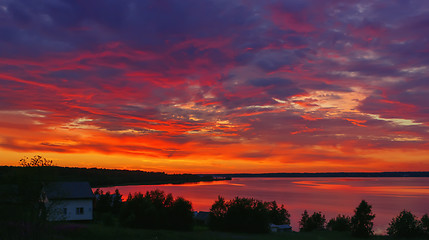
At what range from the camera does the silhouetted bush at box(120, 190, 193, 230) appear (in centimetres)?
5166

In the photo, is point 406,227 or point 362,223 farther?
point 362,223

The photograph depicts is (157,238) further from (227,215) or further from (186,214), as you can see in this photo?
(227,215)

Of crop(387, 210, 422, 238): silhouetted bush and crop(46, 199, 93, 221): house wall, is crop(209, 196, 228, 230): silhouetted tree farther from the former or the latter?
crop(387, 210, 422, 238): silhouetted bush

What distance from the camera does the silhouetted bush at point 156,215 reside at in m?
51.7

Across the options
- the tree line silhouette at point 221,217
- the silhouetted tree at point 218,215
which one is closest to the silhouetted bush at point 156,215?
the tree line silhouette at point 221,217

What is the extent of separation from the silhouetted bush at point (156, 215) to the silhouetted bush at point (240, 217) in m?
5.42

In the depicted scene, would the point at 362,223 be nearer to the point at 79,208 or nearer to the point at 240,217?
the point at 240,217

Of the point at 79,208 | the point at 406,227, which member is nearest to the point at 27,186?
the point at 79,208

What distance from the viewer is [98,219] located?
58938mm

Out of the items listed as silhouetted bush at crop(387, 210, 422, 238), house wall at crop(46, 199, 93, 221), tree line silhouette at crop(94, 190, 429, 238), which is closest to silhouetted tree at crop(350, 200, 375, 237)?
tree line silhouette at crop(94, 190, 429, 238)

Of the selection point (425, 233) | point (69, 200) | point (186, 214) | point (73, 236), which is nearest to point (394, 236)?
point (425, 233)

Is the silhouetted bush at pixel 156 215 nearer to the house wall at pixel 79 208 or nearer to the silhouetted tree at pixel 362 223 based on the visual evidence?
the house wall at pixel 79 208

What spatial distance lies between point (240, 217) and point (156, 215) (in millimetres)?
12292

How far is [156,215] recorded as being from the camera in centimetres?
5206
